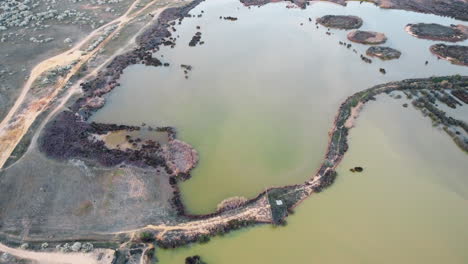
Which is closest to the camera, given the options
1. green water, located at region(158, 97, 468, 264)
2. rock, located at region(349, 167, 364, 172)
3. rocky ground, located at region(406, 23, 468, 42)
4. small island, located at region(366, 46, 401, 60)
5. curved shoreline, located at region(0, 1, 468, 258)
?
green water, located at region(158, 97, 468, 264)

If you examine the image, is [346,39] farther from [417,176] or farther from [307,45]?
[417,176]

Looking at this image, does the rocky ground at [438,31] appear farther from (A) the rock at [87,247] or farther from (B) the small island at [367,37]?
(A) the rock at [87,247]

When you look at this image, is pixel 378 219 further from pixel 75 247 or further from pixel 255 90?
pixel 75 247

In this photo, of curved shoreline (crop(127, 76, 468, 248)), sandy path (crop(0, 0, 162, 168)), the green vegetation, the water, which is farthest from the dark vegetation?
sandy path (crop(0, 0, 162, 168))

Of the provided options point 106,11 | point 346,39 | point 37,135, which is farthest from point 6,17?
point 346,39

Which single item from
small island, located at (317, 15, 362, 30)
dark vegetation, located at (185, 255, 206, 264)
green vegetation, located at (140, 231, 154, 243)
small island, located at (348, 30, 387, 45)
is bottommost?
dark vegetation, located at (185, 255, 206, 264)

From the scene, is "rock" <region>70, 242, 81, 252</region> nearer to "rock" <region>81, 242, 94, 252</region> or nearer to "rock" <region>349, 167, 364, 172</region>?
"rock" <region>81, 242, 94, 252</region>

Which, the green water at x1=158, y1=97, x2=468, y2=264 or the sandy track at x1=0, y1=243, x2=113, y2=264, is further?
the green water at x1=158, y1=97, x2=468, y2=264
